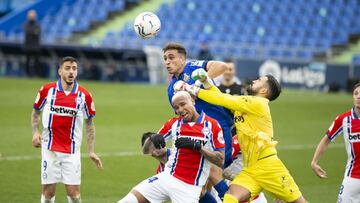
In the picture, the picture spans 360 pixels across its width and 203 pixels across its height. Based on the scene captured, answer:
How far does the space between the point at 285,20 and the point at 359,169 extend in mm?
29412

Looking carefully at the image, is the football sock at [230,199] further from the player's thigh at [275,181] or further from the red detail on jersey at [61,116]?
the red detail on jersey at [61,116]

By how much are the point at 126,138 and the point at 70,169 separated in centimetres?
882

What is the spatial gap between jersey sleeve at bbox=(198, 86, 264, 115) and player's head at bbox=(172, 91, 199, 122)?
218 mm

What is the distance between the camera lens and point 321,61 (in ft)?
112

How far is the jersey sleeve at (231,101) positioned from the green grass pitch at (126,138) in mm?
3712

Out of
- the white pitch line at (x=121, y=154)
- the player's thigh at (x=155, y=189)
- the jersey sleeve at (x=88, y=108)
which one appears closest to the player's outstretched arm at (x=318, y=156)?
the player's thigh at (x=155, y=189)

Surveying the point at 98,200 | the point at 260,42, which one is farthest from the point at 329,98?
the point at 98,200

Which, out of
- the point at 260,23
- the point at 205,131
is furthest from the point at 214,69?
the point at 260,23

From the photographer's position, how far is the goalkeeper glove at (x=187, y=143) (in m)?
8.58

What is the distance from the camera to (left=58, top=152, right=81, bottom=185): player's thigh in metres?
10.2

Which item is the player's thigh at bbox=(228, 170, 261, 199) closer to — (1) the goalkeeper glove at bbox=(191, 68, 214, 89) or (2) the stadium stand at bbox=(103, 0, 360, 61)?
(1) the goalkeeper glove at bbox=(191, 68, 214, 89)

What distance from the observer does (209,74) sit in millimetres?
10000

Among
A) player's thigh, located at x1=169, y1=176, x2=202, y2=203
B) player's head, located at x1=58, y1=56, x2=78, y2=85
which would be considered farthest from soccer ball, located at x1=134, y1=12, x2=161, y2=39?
player's thigh, located at x1=169, y1=176, x2=202, y2=203

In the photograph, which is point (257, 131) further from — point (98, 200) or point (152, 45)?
point (152, 45)
